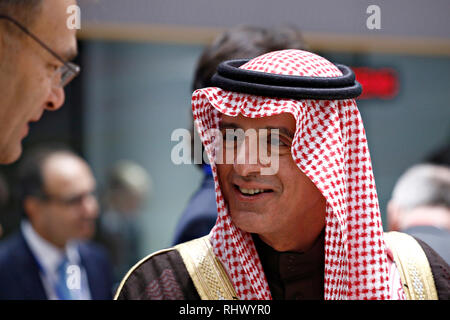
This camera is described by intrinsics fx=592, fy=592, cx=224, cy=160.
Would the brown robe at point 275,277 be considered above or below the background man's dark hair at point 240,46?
below

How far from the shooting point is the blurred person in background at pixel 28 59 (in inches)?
71.9

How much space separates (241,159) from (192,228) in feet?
1.80

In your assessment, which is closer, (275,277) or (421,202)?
(275,277)

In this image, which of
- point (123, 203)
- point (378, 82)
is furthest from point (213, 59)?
point (378, 82)

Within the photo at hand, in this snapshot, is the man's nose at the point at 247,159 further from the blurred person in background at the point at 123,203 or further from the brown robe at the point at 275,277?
the blurred person in background at the point at 123,203

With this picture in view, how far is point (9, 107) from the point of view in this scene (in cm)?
190

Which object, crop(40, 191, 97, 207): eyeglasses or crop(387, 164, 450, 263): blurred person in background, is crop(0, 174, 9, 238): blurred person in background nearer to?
crop(40, 191, 97, 207): eyeglasses

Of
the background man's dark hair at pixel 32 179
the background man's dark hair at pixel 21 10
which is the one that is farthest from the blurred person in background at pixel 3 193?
the background man's dark hair at pixel 21 10

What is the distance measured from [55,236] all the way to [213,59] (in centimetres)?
174

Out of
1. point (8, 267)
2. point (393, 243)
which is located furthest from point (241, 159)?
point (8, 267)

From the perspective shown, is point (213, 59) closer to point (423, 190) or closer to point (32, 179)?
point (423, 190)

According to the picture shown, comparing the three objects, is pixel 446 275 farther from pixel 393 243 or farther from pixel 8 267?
pixel 8 267

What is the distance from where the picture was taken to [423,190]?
2744mm
